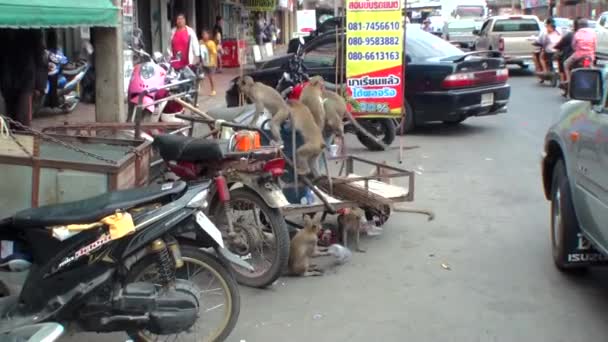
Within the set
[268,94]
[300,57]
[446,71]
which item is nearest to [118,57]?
[300,57]

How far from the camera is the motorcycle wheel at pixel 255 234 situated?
5246 mm

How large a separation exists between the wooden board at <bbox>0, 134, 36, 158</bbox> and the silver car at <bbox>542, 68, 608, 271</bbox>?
11.8 ft

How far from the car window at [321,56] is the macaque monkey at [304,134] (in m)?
6.08

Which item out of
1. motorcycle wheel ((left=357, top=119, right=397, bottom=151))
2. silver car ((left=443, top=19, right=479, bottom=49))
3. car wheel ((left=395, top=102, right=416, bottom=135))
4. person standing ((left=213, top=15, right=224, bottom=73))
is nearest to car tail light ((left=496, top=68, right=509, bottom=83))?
car wheel ((left=395, top=102, right=416, bottom=135))

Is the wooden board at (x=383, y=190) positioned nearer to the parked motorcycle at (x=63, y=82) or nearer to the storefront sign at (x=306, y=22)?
the parked motorcycle at (x=63, y=82)

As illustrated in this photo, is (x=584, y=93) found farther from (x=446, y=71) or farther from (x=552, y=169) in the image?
(x=446, y=71)

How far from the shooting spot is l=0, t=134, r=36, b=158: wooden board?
4875mm

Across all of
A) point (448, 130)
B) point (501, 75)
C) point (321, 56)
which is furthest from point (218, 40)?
point (501, 75)

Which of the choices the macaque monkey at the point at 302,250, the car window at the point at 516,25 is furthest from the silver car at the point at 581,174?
→ the car window at the point at 516,25

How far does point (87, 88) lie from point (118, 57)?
18.7 ft

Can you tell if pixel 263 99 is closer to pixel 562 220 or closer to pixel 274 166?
pixel 274 166

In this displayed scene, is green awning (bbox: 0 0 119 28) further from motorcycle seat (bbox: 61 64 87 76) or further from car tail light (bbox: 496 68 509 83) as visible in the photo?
car tail light (bbox: 496 68 509 83)

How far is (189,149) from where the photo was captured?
5.04m

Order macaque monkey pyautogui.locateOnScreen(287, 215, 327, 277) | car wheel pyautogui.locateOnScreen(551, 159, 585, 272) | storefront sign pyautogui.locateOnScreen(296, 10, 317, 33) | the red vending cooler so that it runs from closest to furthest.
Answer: car wheel pyautogui.locateOnScreen(551, 159, 585, 272)
macaque monkey pyautogui.locateOnScreen(287, 215, 327, 277)
storefront sign pyautogui.locateOnScreen(296, 10, 317, 33)
the red vending cooler
